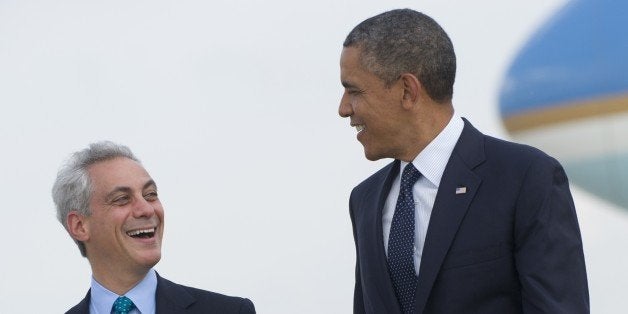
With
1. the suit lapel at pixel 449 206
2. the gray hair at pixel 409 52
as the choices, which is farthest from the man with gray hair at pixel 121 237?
the gray hair at pixel 409 52

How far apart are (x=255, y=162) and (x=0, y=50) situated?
2.68 feet

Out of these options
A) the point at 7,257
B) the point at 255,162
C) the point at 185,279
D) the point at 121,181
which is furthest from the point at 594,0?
the point at 7,257

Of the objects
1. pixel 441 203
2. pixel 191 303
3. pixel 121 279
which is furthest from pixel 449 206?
pixel 121 279

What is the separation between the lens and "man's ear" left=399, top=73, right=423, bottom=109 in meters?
2.07

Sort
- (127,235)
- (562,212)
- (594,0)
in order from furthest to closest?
(594,0) → (127,235) → (562,212)

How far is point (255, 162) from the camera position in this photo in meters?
3.30

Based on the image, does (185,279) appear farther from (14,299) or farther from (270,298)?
(14,299)

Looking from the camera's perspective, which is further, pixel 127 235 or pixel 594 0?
pixel 594 0

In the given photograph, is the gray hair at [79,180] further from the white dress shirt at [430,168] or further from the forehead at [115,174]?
the white dress shirt at [430,168]

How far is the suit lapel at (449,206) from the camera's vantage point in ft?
6.57

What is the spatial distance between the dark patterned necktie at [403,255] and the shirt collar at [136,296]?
0.49m

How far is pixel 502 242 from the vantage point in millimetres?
1981

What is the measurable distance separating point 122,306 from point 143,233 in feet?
0.47

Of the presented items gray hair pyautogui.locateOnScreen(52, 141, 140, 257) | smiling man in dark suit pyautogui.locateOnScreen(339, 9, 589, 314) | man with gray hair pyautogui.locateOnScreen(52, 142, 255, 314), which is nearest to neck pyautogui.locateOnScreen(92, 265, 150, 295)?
man with gray hair pyautogui.locateOnScreen(52, 142, 255, 314)
